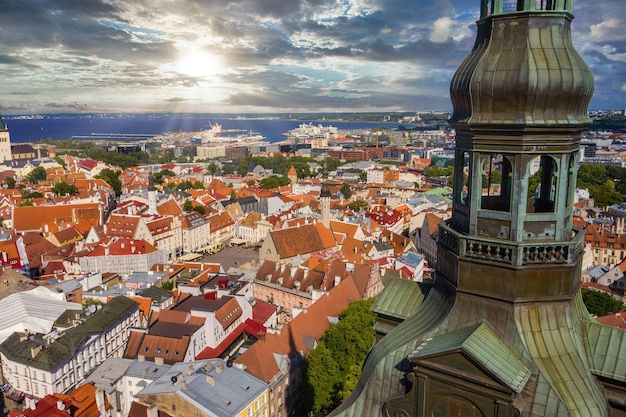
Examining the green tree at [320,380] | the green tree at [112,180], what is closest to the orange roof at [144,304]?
the green tree at [320,380]

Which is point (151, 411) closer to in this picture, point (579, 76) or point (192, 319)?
point (192, 319)

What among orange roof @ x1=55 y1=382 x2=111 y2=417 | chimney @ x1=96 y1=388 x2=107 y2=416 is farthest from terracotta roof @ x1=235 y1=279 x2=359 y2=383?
orange roof @ x1=55 y1=382 x2=111 y2=417

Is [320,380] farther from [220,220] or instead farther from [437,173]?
[437,173]

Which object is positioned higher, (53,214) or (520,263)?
(520,263)

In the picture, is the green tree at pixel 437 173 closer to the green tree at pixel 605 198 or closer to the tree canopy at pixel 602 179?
the tree canopy at pixel 602 179

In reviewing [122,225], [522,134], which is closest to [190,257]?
[122,225]
